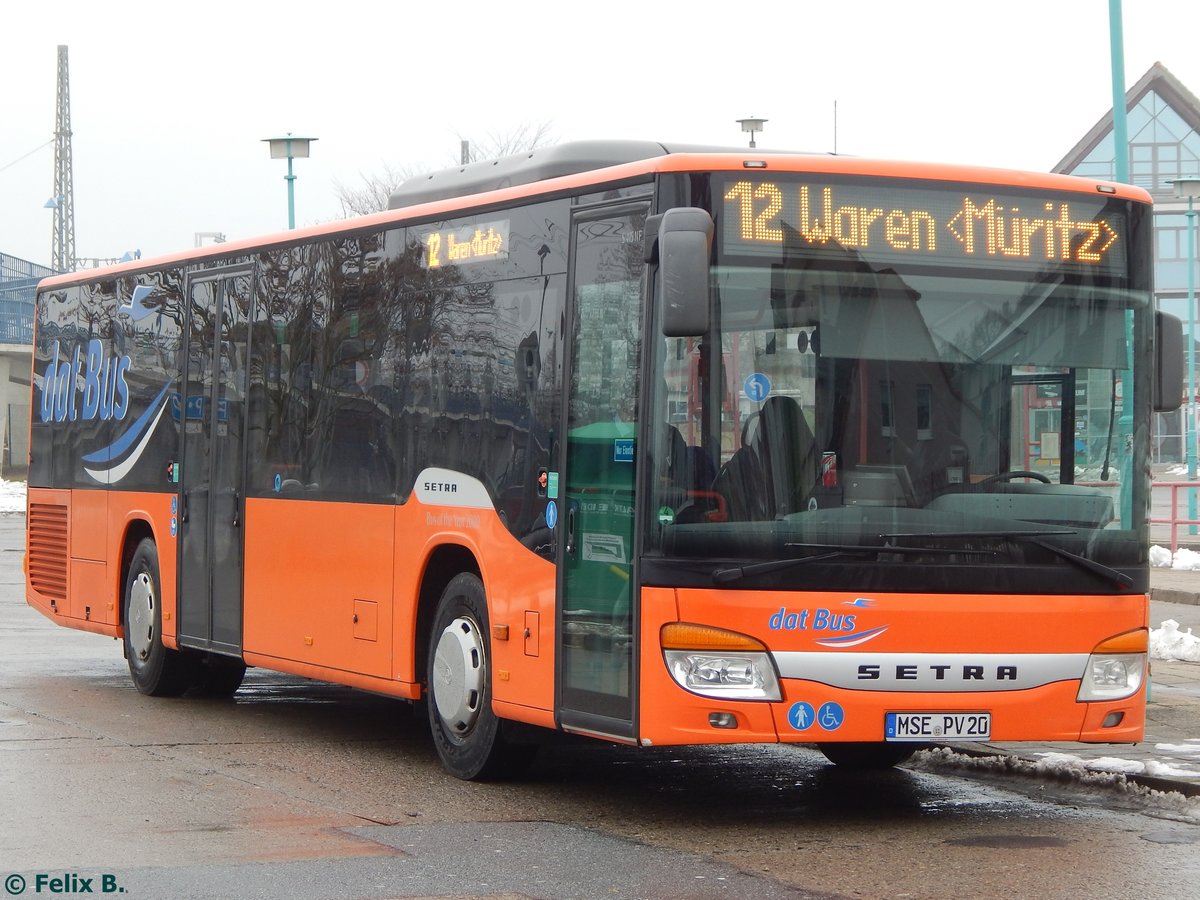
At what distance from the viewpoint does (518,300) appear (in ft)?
31.4

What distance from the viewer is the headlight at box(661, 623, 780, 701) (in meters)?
8.20

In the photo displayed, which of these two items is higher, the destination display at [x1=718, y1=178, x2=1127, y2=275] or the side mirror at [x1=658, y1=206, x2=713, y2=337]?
the destination display at [x1=718, y1=178, x2=1127, y2=275]

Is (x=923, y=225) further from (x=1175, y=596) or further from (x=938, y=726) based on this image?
(x=1175, y=596)

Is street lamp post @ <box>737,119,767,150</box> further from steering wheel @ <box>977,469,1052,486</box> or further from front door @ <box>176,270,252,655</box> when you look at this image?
steering wheel @ <box>977,469,1052,486</box>

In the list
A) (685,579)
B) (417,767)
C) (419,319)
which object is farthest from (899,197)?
(417,767)

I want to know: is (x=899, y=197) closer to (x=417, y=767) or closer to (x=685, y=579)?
(x=685, y=579)

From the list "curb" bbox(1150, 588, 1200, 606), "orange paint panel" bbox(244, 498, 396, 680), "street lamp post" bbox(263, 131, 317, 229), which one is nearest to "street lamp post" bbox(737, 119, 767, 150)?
"street lamp post" bbox(263, 131, 317, 229)

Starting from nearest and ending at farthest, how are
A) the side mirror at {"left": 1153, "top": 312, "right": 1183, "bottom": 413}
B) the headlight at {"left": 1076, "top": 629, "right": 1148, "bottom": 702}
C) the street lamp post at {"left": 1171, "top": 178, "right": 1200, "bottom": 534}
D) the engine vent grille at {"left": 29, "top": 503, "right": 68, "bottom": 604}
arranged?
1. the headlight at {"left": 1076, "top": 629, "right": 1148, "bottom": 702}
2. the side mirror at {"left": 1153, "top": 312, "right": 1183, "bottom": 413}
3. the engine vent grille at {"left": 29, "top": 503, "right": 68, "bottom": 604}
4. the street lamp post at {"left": 1171, "top": 178, "right": 1200, "bottom": 534}

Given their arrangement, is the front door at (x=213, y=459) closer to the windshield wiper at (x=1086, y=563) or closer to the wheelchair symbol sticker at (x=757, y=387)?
the wheelchair symbol sticker at (x=757, y=387)

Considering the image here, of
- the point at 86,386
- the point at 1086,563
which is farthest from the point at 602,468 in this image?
the point at 86,386

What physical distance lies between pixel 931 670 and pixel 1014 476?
0.93 metres

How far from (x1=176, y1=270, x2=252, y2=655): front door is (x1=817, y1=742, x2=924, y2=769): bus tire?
13.1 feet

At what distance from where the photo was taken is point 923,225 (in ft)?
28.2

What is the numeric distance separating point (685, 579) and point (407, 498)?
2617mm
